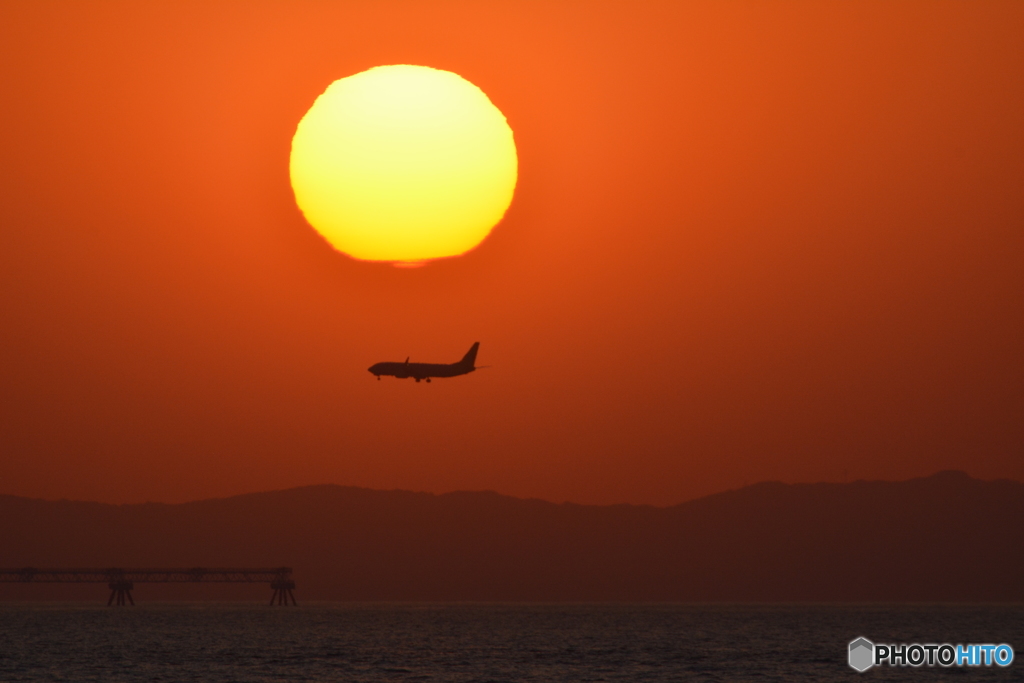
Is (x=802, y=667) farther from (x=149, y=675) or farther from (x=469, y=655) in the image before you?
(x=149, y=675)

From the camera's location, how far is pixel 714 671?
566ft

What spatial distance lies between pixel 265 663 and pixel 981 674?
3448 inches

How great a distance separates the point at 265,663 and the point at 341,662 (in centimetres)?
930

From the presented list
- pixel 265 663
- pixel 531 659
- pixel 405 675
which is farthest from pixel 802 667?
pixel 265 663

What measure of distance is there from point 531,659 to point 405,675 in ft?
113

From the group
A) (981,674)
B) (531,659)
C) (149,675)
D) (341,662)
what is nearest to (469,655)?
(531,659)

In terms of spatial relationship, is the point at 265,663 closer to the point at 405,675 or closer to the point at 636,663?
the point at 405,675

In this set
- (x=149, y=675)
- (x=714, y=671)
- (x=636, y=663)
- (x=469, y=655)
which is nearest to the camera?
(x=149, y=675)

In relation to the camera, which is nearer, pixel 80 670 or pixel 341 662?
pixel 80 670

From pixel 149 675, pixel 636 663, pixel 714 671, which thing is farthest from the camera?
pixel 636 663

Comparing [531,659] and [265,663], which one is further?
[531,659]

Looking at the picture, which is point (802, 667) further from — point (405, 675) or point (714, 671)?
point (405, 675)

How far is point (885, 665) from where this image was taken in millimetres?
190500

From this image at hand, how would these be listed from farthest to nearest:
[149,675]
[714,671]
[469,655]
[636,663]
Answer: [469,655] → [636,663] → [714,671] → [149,675]
